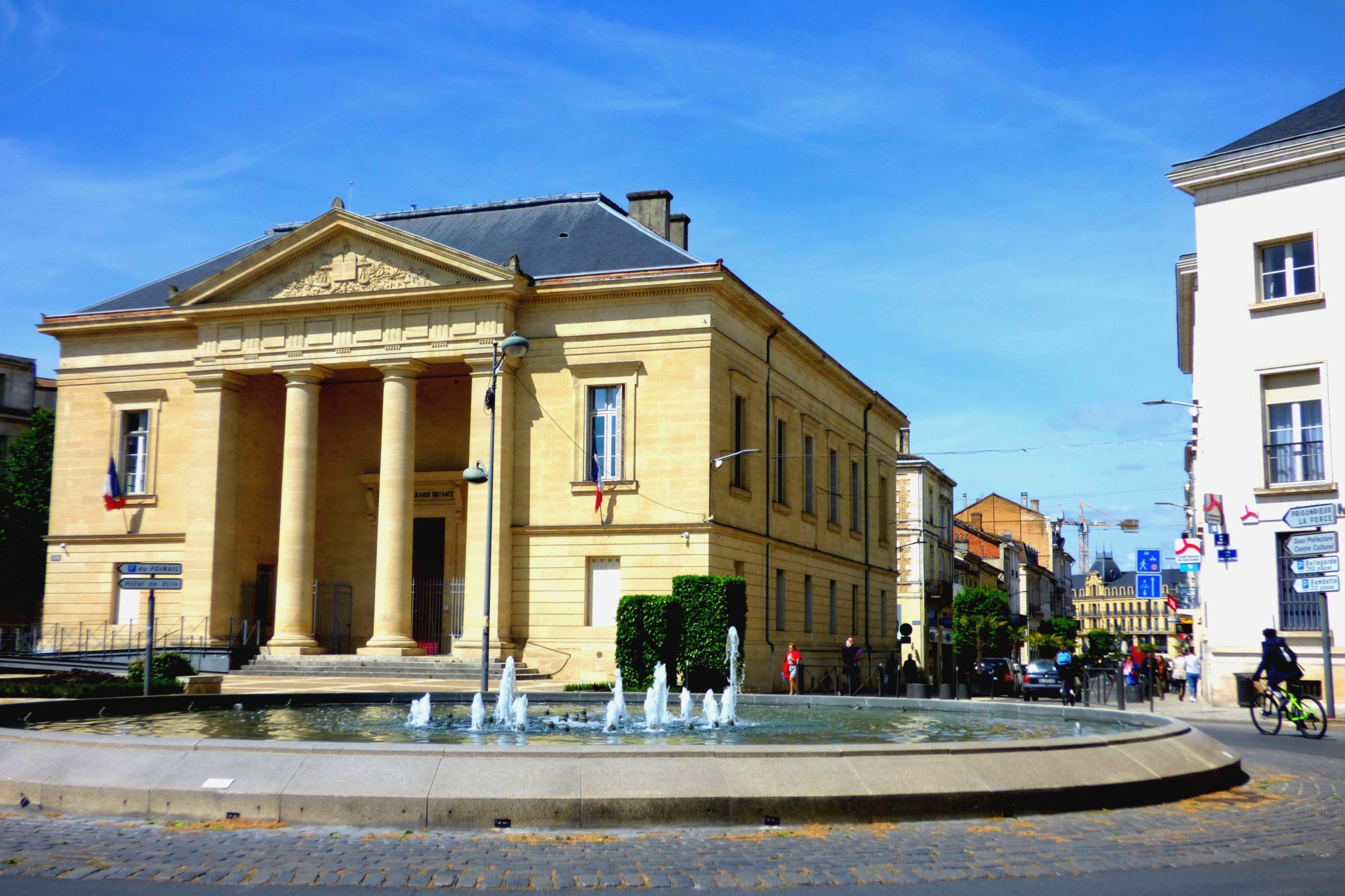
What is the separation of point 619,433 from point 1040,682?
55.8ft

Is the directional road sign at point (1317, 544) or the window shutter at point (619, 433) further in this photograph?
the window shutter at point (619, 433)

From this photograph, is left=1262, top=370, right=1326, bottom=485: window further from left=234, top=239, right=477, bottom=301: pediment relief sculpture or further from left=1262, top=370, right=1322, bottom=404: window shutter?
left=234, top=239, right=477, bottom=301: pediment relief sculpture

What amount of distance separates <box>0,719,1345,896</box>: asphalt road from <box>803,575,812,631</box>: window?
36369 millimetres

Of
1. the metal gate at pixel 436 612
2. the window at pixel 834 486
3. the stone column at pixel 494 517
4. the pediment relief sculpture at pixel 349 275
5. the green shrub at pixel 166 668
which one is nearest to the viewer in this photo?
the green shrub at pixel 166 668

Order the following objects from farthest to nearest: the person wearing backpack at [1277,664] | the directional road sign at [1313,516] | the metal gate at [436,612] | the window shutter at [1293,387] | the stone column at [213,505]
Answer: the metal gate at [436,612] < the stone column at [213,505] < the window shutter at [1293,387] < the directional road sign at [1313,516] < the person wearing backpack at [1277,664]

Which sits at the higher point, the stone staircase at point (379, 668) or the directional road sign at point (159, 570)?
the directional road sign at point (159, 570)

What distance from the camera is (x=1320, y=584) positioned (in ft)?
70.5

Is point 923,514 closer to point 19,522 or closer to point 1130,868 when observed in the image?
point 19,522

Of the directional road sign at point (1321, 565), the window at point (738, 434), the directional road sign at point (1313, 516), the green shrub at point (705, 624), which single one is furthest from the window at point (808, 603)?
the directional road sign at point (1313, 516)

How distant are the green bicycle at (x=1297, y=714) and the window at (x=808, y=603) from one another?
26062 millimetres

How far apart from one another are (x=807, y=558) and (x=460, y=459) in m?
13.7

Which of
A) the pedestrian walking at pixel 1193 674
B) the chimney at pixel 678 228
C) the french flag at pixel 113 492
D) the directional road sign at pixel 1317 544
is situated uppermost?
the chimney at pixel 678 228

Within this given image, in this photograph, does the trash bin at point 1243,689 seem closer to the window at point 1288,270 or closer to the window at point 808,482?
the window at point 1288,270

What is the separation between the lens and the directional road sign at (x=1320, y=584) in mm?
21359
